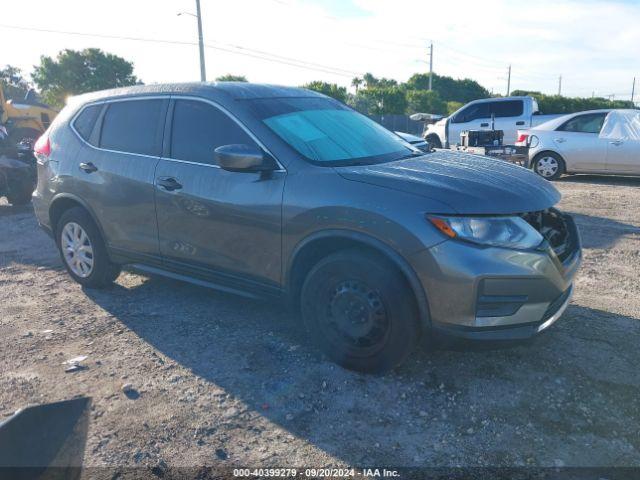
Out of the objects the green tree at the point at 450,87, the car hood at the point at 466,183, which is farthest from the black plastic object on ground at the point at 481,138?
the green tree at the point at 450,87

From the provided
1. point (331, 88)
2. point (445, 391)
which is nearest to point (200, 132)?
point (445, 391)

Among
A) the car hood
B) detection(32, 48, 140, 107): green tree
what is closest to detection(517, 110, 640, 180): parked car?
the car hood

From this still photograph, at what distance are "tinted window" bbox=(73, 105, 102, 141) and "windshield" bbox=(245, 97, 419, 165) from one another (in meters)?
1.75

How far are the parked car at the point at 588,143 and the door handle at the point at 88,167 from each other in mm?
8526

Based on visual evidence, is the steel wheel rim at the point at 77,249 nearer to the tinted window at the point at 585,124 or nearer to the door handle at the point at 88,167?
the door handle at the point at 88,167

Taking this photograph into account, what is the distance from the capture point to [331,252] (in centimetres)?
335

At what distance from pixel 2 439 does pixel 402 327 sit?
202cm

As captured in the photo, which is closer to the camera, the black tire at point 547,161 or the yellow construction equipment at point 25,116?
the black tire at point 547,161

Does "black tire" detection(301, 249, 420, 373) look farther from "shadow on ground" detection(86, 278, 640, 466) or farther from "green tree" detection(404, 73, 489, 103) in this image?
"green tree" detection(404, 73, 489, 103)

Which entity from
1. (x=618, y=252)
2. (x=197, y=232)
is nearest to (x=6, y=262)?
(x=197, y=232)

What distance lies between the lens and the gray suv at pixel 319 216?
287 cm

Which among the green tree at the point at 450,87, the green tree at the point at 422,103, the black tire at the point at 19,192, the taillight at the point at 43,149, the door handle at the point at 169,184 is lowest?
the black tire at the point at 19,192

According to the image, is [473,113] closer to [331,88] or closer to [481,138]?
[481,138]

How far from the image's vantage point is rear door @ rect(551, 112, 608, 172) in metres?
10.9
